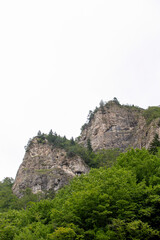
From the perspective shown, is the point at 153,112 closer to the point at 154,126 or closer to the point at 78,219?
the point at 154,126

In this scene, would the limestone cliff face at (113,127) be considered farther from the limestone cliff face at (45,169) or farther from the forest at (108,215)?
the forest at (108,215)

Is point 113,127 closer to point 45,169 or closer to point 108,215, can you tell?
point 45,169

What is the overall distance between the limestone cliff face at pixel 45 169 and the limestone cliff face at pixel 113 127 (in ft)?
47.7

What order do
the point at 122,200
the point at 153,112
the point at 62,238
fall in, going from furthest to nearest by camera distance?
the point at 153,112
the point at 122,200
the point at 62,238

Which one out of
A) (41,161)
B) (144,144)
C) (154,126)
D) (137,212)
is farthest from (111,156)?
(137,212)

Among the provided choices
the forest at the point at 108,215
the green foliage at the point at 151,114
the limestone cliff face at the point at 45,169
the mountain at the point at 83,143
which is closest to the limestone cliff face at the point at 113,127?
the mountain at the point at 83,143

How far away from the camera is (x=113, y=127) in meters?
→ 93.2

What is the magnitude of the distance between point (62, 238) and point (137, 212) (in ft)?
23.8

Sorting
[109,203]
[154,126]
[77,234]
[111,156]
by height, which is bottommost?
[77,234]

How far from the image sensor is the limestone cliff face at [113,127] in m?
86.7

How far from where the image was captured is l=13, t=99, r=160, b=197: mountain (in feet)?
229

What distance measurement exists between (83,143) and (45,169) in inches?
1060

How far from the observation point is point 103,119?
3792 inches

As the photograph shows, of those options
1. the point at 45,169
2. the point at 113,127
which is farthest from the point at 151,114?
the point at 45,169
